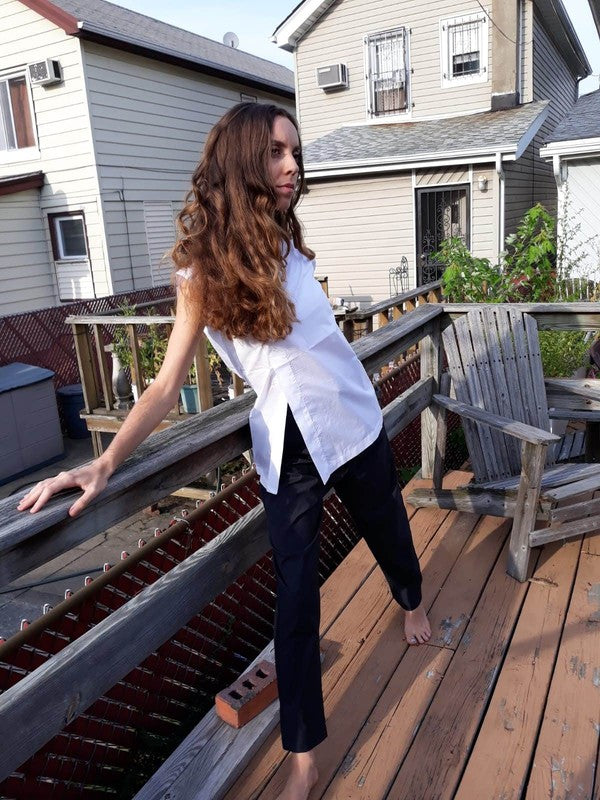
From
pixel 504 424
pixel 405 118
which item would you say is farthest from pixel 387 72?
pixel 504 424

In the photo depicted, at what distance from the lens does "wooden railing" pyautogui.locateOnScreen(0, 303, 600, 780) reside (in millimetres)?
1241

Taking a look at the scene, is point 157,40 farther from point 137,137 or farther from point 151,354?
point 151,354

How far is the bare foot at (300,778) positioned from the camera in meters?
1.70

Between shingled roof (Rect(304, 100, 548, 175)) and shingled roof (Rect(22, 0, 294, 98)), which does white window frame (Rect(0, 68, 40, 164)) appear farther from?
shingled roof (Rect(304, 100, 548, 175))

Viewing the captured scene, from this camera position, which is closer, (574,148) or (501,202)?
(574,148)

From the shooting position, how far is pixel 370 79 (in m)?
12.8

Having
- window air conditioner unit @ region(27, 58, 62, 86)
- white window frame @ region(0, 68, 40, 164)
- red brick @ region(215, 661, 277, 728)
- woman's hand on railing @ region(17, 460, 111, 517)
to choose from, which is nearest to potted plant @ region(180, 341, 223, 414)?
red brick @ region(215, 661, 277, 728)

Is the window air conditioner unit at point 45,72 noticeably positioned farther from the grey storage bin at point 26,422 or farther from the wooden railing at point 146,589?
the wooden railing at point 146,589

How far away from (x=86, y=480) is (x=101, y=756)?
1.14m

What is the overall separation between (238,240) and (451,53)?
487 inches

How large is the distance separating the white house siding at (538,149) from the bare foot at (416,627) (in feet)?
34.2

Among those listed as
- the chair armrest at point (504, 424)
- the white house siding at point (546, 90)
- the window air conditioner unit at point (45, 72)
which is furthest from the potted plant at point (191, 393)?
the white house siding at point (546, 90)

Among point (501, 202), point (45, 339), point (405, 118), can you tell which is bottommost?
point (45, 339)

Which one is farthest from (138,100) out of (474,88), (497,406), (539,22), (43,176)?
(497,406)
